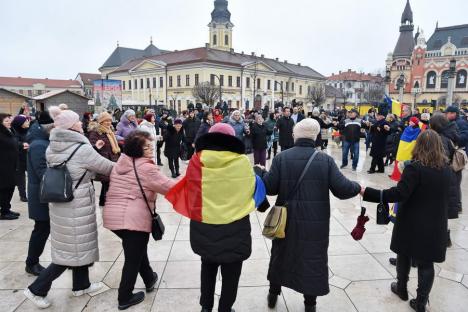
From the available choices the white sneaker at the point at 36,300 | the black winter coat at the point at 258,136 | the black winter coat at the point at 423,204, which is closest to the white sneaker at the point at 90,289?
the white sneaker at the point at 36,300

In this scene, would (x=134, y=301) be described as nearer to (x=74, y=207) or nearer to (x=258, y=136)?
(x=74, y=207)

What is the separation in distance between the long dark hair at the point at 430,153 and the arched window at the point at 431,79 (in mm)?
84105

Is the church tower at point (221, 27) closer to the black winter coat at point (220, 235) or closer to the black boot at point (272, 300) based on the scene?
the black boot at point (272, 300)

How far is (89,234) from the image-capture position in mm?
3158

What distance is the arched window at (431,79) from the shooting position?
73.8 m

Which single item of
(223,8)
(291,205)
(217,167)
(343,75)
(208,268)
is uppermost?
(223,8)

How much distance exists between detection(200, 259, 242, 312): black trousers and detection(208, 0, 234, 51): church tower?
247 feet

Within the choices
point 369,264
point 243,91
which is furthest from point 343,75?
point 369,264

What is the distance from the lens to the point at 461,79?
232ft

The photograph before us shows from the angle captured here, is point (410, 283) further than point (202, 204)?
Yes

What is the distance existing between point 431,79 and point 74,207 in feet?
285

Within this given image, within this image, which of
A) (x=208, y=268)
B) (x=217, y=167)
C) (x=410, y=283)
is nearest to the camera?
Result: (x=217, y=167)

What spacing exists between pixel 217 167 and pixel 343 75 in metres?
115

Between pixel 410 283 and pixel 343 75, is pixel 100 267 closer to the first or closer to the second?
pixel 410 283
